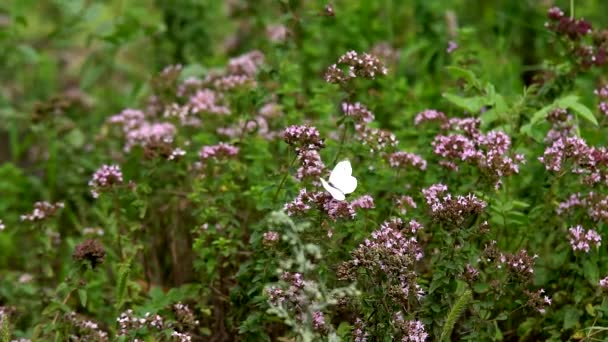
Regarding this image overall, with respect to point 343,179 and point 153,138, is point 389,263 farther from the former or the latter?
point 153,138

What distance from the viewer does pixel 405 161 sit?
355cm

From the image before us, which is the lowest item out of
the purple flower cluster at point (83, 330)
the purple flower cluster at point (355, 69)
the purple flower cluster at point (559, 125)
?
the purple flower cluster at point (83, 330)

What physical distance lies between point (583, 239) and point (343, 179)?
0.93 metres

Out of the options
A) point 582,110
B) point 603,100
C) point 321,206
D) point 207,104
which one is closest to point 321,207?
point 321,206

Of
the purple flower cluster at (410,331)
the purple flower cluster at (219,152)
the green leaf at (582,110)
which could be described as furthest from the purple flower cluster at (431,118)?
the purple flower cluster at (410,331)

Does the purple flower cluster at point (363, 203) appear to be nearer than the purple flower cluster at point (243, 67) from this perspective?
Yes

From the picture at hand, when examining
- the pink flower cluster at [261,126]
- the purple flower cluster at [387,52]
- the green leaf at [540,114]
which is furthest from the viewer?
the purple flower cluster at [387,52]

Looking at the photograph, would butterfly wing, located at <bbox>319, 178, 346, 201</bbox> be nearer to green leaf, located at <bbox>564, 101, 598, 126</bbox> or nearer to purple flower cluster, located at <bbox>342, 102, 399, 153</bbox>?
purple flower cluster, located at <bbox>342, 102, 399, 153</bbox>

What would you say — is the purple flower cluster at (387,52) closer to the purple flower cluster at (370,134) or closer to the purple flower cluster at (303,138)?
the purple flower cluster at (370,134)

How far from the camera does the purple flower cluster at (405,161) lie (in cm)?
354

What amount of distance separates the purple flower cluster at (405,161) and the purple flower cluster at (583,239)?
64 centimetres

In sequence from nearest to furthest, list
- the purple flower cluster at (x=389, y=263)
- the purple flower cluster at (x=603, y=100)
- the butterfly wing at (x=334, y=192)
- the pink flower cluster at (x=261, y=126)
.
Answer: the purple flower cluster at (x=389, y=263), the butterfly wing at (x=334, y=192), the purple flower cluster at (x=603, y=100), the pink flower cluster at (x=261, y=126)

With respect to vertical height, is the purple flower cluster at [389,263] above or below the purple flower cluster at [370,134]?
below

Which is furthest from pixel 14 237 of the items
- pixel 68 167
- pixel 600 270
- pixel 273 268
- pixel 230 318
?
pixel 600 270
